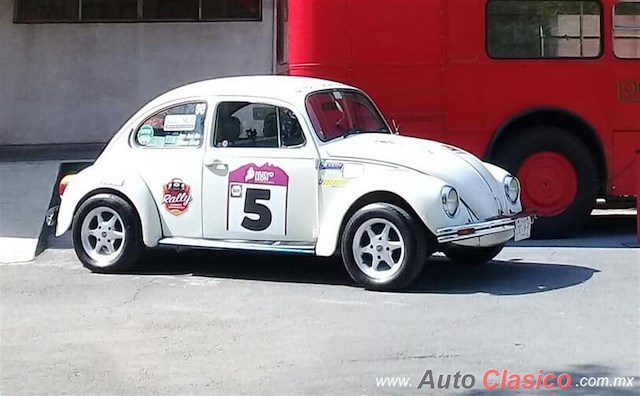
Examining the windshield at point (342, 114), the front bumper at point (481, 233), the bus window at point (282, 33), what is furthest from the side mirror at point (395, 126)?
the front bumper at point (481, 233)

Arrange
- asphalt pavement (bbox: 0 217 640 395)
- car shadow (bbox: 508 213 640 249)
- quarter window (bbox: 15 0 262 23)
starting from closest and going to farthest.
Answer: asphalt pavement (bbox: 0 217 640 395) → car shadow (bbox: 508 213 640 249) → quarter window (bbox: 15 0 262 23)

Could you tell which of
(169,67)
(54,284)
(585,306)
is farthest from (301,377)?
(169,67)

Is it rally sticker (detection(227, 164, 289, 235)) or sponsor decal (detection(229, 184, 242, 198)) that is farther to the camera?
sponsor decal (detection(229, 184, 242, 198))

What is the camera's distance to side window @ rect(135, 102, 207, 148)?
8.37 metres

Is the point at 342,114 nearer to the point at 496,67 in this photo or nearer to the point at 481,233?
the point at 481,233

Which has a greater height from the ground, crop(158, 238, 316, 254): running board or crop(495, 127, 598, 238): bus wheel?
crop(495, 127, 598, 238): bus wheel

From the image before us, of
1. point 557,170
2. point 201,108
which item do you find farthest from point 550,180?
point 201,108

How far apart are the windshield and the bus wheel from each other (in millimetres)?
1965

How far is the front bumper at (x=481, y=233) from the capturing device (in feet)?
24.2

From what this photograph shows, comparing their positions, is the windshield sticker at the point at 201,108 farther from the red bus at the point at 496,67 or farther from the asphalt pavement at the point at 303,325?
the red bus at the point at 496,67

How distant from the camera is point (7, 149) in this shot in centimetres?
1728

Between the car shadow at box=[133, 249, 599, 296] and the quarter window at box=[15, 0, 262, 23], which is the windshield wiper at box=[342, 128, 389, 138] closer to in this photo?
the car shadow at box=[133, 249, 599, 296]

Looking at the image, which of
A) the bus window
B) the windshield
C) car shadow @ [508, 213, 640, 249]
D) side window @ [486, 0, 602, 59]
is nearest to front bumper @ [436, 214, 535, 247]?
the windshield

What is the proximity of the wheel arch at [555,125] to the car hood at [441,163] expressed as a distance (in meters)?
2.13
